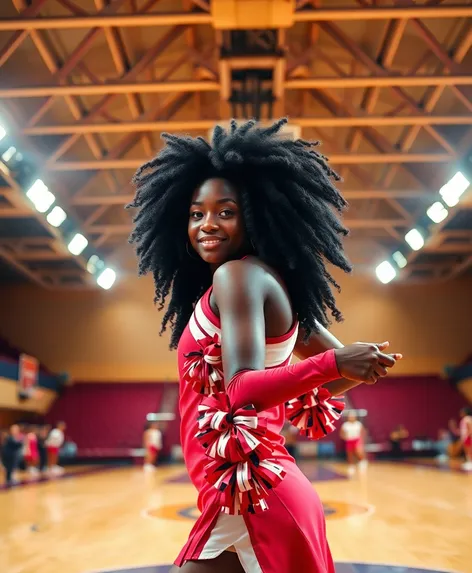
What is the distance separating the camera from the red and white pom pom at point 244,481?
1525mm

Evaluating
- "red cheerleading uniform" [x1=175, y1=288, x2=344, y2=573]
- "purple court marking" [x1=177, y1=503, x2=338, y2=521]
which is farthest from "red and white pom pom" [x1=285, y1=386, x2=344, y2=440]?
"purple court marking" [x1=177, y1=503, x2=338, y2=521]

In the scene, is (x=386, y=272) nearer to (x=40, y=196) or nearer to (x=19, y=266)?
(x=40, y=196)

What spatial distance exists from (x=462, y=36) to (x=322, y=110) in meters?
4.77

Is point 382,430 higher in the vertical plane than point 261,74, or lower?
lower

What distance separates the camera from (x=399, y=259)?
63.8 feet

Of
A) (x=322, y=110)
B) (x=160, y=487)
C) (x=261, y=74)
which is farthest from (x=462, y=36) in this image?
(x=160, y=487)

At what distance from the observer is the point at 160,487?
12781mm

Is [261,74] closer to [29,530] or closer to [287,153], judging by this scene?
[29,530]

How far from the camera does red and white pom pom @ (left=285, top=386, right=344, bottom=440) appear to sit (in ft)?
6.47

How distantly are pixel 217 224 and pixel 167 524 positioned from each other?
6079 millimetres

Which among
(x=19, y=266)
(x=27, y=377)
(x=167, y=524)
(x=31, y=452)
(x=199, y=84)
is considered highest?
(x=19, y=266)

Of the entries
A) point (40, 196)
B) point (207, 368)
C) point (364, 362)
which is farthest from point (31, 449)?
point (364, 362)

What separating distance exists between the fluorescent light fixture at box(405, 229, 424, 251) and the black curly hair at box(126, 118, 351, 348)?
50.1ft

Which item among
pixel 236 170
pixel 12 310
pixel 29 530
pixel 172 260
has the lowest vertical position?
pixel 29 530
